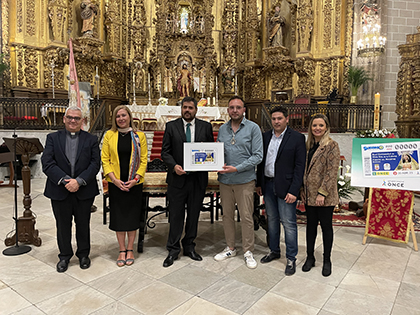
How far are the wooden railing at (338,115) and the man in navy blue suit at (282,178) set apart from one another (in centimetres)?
680

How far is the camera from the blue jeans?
3.31 m

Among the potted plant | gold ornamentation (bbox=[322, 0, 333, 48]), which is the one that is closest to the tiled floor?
the potted plant

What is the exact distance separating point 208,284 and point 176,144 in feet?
4.89

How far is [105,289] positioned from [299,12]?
42.5 feet

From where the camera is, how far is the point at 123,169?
3.38 metres

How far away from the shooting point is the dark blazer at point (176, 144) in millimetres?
3449

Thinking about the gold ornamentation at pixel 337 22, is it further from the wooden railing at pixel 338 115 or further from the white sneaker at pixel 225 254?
the white sneaker at pixel 225 254

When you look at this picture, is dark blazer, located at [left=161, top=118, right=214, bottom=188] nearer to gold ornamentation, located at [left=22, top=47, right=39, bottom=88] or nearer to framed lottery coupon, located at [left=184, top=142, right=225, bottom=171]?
framed lottery coupon, located at [left=184, top=142, right=225, bottom=171]

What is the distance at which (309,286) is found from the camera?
300cm

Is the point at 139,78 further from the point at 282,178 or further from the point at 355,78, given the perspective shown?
the point at 282,178

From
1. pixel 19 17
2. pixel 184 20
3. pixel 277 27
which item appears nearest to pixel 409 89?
pixel 277 27

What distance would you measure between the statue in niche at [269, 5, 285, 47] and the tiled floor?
11113 millimetres

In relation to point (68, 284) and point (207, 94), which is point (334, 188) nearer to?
point (68, 284)

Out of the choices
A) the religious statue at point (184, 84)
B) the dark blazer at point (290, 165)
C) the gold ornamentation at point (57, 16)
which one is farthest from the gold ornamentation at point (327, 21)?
the dark blazer at point (290, 165)
